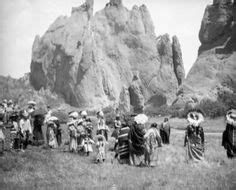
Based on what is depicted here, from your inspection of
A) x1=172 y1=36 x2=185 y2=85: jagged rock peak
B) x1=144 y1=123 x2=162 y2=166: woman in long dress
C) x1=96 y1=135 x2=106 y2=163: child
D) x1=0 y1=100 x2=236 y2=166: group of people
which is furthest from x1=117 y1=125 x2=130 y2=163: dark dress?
x1=172 y1=36 x2=185 y2=85: jagged rock peak

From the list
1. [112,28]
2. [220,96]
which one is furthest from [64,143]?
[112,28]

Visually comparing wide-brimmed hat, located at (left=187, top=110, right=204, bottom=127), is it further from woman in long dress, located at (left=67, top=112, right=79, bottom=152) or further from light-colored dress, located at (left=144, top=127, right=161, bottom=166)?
woman in long dress, located at (left=67, top=112, right=79, bottom=152)

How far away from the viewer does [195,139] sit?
1398cm

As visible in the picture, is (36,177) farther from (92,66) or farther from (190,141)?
(92,66)

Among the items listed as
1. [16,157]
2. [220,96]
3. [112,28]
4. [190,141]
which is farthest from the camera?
[112,28]

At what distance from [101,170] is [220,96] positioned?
36.8 m

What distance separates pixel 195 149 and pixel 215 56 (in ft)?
144

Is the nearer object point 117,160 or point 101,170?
point 101,170

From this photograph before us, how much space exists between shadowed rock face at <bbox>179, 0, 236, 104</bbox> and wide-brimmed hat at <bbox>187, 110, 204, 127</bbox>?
36.9 metres

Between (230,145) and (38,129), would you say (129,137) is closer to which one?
(230,145)

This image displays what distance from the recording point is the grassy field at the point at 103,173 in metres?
9.32

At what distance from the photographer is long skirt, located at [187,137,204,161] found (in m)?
13.8

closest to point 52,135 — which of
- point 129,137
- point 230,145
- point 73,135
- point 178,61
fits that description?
point 73,135

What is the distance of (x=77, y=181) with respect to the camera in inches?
387
